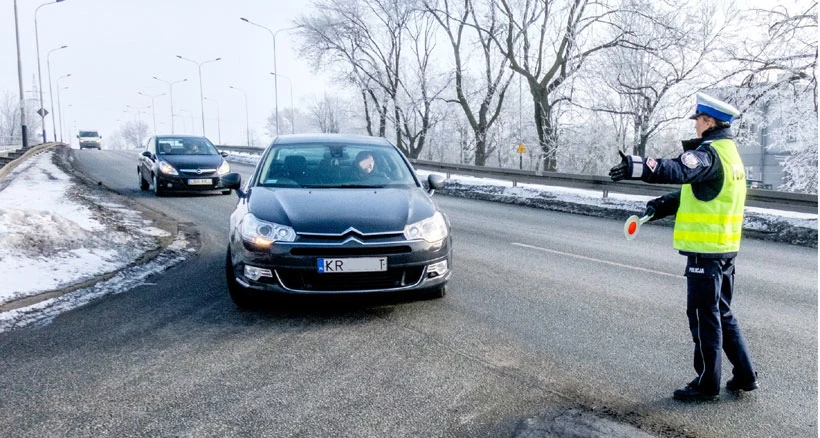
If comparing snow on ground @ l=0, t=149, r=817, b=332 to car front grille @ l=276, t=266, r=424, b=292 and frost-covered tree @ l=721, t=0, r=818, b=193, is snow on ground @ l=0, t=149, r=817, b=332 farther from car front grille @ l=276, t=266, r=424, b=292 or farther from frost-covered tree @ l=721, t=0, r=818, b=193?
frost-covered tree @ l=721, t=0, r=818, b=193

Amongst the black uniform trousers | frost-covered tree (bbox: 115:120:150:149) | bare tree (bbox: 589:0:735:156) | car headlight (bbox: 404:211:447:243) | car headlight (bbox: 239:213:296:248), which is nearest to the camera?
the black uniform trousers

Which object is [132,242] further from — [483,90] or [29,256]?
[483,90]

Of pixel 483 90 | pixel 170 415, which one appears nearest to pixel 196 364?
pixel 170 415

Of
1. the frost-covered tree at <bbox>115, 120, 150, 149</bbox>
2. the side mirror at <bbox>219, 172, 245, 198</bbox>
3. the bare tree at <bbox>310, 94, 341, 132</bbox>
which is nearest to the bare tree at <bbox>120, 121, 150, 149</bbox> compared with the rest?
the frost-covered tree at <bbox>115, 120, 150, 149</bbox>

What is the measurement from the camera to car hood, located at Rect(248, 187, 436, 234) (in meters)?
4.51

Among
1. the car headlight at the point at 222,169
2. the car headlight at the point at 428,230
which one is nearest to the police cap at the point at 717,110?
the car headlight at the point at 428,230

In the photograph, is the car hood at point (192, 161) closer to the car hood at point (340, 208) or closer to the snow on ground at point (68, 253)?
the snow on ground at point (68, 253)

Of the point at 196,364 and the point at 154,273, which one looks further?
the point at 154,273

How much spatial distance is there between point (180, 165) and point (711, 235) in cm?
1337

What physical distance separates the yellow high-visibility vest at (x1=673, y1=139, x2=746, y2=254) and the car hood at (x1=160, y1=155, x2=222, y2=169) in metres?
13.1

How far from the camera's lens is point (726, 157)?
10.2 feet

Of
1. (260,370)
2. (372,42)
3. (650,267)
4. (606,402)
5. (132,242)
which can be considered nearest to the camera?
(606,402)

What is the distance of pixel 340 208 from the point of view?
187 inches

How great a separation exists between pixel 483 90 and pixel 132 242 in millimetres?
26464
